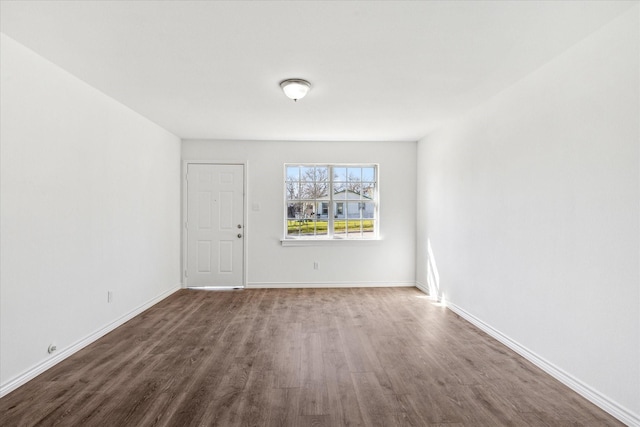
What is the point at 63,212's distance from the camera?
9.40 feet

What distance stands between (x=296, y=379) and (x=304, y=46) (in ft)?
8.04

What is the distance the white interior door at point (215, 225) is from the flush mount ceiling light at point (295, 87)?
268 cm

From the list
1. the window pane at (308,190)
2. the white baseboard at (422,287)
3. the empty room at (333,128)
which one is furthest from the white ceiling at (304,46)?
the white baseboard at (422,287)

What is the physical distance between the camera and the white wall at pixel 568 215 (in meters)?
2.04

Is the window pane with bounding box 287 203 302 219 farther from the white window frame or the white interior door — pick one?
the white interior door

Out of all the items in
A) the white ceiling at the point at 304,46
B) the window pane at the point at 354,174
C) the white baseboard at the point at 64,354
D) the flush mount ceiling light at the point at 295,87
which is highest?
the white ceiling at the point at 304,46

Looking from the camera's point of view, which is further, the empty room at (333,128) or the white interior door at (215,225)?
the white interior door at (215,225)

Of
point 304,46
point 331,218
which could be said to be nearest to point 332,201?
point 331,218

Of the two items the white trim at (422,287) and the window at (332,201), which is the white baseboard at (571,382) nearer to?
the white trim at (422,287)

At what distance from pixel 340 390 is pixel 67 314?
2.41 m

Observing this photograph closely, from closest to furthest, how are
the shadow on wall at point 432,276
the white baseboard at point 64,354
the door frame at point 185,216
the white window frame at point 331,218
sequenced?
the white baseboard at point 64,354 → the shadow on wall at point 432,276 → the door frame at point 185,216 → the white window frame at point 331,218

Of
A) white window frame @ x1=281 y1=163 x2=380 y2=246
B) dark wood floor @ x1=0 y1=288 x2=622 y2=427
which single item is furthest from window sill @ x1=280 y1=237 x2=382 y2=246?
dark wood floor @ x1=0 y1=288 x2=622 y2=427

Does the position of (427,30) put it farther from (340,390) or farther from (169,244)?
(169,244)

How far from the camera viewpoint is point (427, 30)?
221cm
